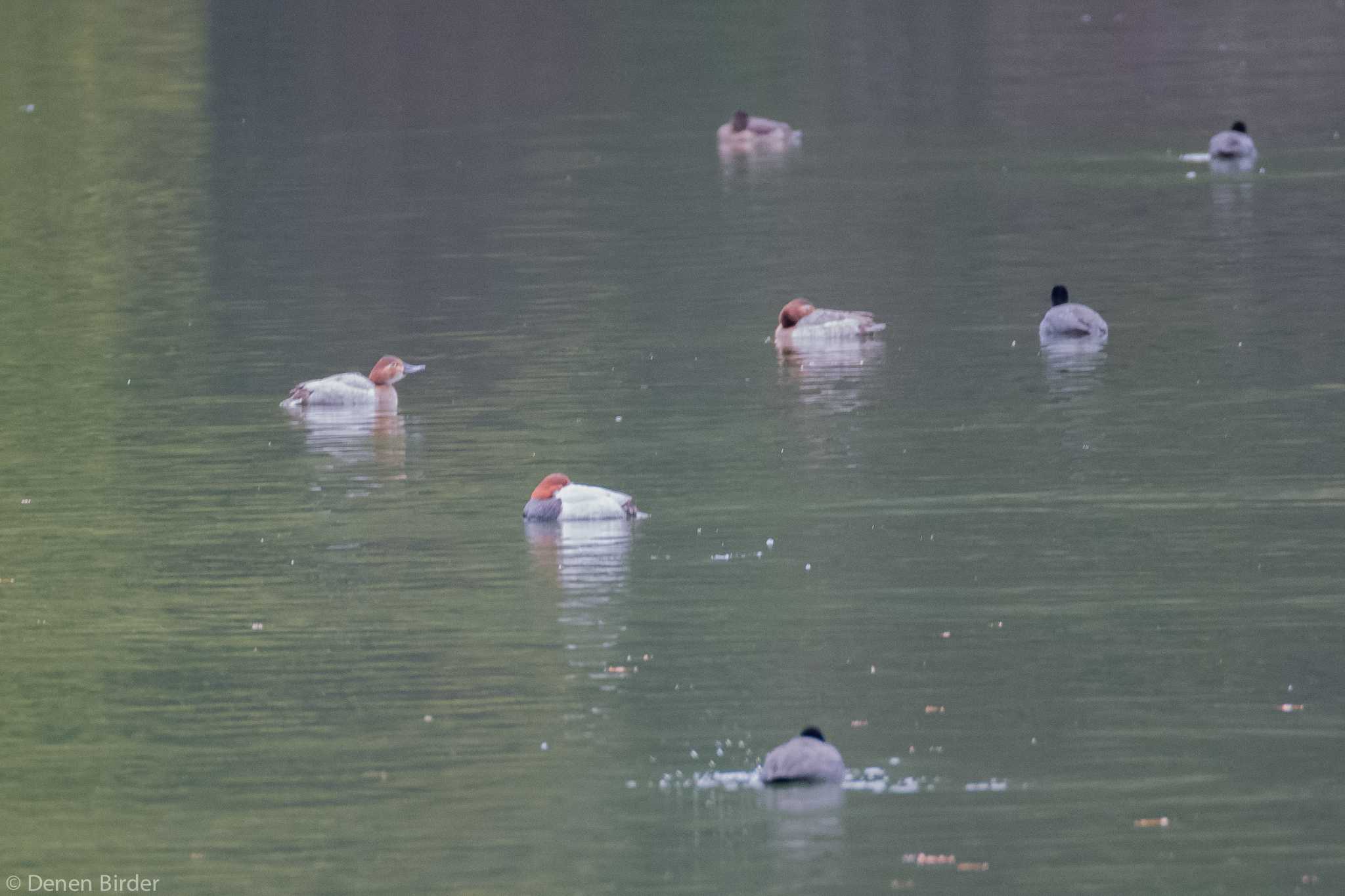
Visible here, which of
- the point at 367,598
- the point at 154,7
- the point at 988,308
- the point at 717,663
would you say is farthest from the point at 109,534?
the point at 154,7

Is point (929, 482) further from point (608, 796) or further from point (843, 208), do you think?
point (843, 208)

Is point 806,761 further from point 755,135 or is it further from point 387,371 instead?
point 755,135

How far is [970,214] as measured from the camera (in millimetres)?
38594

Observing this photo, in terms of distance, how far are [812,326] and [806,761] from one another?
15.6 meters

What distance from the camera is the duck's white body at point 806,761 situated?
1330cm

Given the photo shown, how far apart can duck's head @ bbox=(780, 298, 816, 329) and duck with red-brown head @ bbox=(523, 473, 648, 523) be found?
8.98 meters

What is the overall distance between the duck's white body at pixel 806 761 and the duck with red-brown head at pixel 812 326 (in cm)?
1535

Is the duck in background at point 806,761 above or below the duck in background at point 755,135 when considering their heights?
below

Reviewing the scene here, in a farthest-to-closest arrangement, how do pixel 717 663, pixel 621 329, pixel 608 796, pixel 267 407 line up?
pixel 621 329, pixel 267 407, pixel 717 663, pixel 608 796

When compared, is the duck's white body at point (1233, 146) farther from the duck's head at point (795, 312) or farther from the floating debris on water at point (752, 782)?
the floating debris on water at point (752, 782)

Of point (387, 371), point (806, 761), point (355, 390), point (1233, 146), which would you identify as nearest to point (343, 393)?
point (355, 390)

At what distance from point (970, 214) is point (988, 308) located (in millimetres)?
8282

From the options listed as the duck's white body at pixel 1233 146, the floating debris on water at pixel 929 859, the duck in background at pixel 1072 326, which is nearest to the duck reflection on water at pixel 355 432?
the duck in background at pixel 1072 326

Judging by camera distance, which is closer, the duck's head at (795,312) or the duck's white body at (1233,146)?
the duck's head at (795,312)
